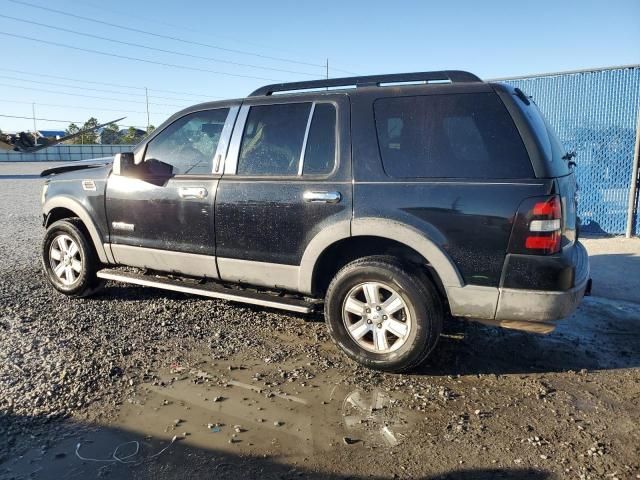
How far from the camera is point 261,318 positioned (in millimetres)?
4961

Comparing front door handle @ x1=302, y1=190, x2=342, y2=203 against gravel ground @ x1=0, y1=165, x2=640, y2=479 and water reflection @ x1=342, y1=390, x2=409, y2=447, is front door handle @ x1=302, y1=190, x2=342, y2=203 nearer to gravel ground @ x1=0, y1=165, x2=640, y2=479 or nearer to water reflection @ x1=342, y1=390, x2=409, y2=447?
gravel ground @ x1=0, y1=165, x2=640, y2=479

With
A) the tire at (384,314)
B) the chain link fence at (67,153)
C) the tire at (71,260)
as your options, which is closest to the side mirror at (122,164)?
the tire at (71,260)

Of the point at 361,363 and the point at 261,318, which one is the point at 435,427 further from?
the point at 261,318

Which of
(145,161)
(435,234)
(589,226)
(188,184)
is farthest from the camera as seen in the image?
(589,226)

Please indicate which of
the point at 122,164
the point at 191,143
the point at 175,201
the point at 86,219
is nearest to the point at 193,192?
the point at 175,201

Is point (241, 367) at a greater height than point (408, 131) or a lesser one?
lesser

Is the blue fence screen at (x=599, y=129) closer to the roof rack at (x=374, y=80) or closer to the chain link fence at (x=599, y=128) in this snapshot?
the chain link fence at (x=599, y=128)

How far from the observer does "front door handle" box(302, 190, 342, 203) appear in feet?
12.8

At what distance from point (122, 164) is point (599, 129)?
7640 millimetres

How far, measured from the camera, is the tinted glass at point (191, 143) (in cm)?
466

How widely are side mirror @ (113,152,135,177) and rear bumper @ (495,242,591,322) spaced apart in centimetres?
348

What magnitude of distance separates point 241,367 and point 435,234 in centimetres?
177

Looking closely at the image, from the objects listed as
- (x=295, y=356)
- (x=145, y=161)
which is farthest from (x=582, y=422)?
(x=145, y=161)

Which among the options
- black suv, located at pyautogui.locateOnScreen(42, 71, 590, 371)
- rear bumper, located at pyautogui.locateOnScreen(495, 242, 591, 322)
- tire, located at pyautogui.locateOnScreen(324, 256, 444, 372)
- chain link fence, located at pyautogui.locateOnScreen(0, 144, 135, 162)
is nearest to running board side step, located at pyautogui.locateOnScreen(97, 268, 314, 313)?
black suv, located at pyautogui.locateOnScreen(42, 71, 590, 371)
